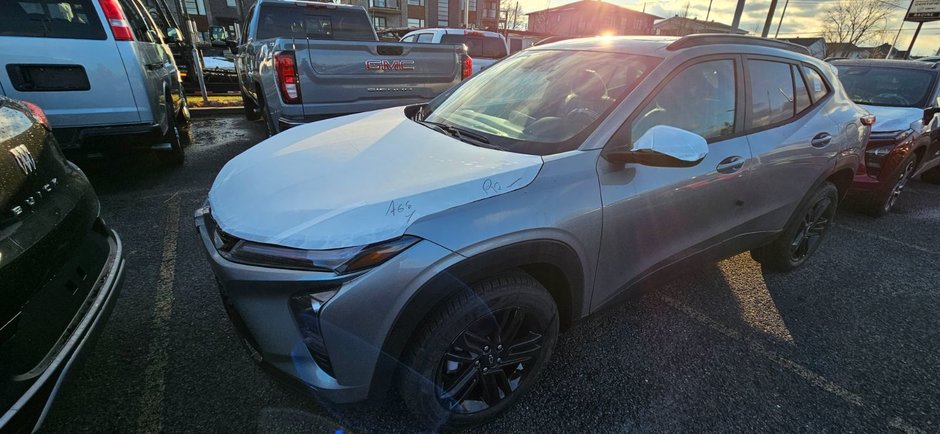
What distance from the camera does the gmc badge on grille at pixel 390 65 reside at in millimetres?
4703

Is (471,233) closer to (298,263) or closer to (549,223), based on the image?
(549,223)

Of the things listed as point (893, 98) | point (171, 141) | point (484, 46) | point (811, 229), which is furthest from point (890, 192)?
point (171, 141)

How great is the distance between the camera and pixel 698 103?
2330 millimetres

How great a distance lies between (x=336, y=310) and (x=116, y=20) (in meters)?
4.24

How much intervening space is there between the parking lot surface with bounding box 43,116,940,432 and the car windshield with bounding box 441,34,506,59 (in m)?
7.72

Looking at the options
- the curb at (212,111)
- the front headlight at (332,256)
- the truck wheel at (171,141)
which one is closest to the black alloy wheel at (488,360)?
the front headlight at (332,256)

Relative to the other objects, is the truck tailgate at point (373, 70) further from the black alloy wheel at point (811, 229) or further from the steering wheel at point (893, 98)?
the steering wheel at point (893, 98)

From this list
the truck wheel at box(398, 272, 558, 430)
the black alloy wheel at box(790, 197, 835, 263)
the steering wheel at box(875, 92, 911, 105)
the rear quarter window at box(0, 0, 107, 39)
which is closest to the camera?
the truck wheel at box(398, 272, 558, 430)

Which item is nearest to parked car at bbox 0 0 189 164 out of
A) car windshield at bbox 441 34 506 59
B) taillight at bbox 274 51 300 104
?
taillight at bbox 274 51 300 104

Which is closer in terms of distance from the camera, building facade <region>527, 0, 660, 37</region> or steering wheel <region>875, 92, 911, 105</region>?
steering wheel <region>875, 92, 911, 105</region>

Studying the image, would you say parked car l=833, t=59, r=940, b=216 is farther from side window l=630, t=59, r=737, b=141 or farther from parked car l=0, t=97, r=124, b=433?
parked car l=0, t=97, r=124, b=433

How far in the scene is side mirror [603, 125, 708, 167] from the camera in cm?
179

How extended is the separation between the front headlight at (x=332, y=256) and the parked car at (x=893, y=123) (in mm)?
4548

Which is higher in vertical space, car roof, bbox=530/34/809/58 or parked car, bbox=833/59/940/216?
car roof, bbox=530/34/809/58
